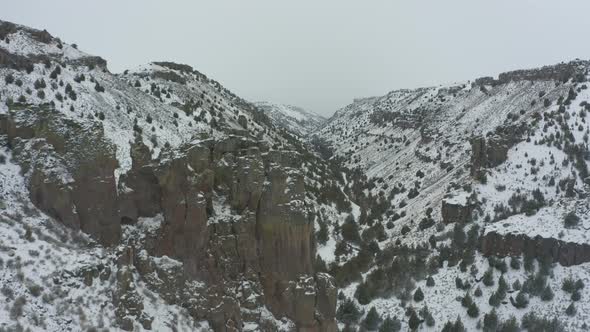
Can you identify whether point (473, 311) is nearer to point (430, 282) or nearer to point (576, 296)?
point (430, 282)

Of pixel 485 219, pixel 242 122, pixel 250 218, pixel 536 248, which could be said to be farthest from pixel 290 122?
pixel 250 218

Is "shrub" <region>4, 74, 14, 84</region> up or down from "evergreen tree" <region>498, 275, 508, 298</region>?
up

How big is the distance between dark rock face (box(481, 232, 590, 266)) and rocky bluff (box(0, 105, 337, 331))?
18.8 m

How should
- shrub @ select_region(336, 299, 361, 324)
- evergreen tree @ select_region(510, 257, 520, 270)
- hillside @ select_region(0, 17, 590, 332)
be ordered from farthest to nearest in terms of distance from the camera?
evergreen tree @ select_region(510, 257, 520, 270), shrub @ select_region(336, 299, 361, 324), hillside @ select_region(0, 17, 590, 332)

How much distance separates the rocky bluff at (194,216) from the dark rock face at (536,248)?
18832mm

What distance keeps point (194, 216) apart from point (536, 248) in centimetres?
2417

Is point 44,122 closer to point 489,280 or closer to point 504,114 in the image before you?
point 489,280

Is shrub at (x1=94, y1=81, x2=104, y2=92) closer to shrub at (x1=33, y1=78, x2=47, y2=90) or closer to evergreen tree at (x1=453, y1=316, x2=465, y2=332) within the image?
shrub at (x1=33, y1=78, x2=47, y2=90)

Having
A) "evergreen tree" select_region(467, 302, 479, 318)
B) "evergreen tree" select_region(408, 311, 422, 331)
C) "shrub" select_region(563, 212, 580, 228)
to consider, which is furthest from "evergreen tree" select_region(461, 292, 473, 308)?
"shrub" select_region(563, 212, 580, 228)

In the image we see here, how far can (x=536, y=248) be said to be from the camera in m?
28.8

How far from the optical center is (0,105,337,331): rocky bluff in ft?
47.7

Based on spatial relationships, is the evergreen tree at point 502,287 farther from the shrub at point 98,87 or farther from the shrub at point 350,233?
the shrub at point 98,87

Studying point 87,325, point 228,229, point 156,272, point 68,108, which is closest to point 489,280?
point 228,229

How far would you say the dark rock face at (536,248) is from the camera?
27422 millimetres
